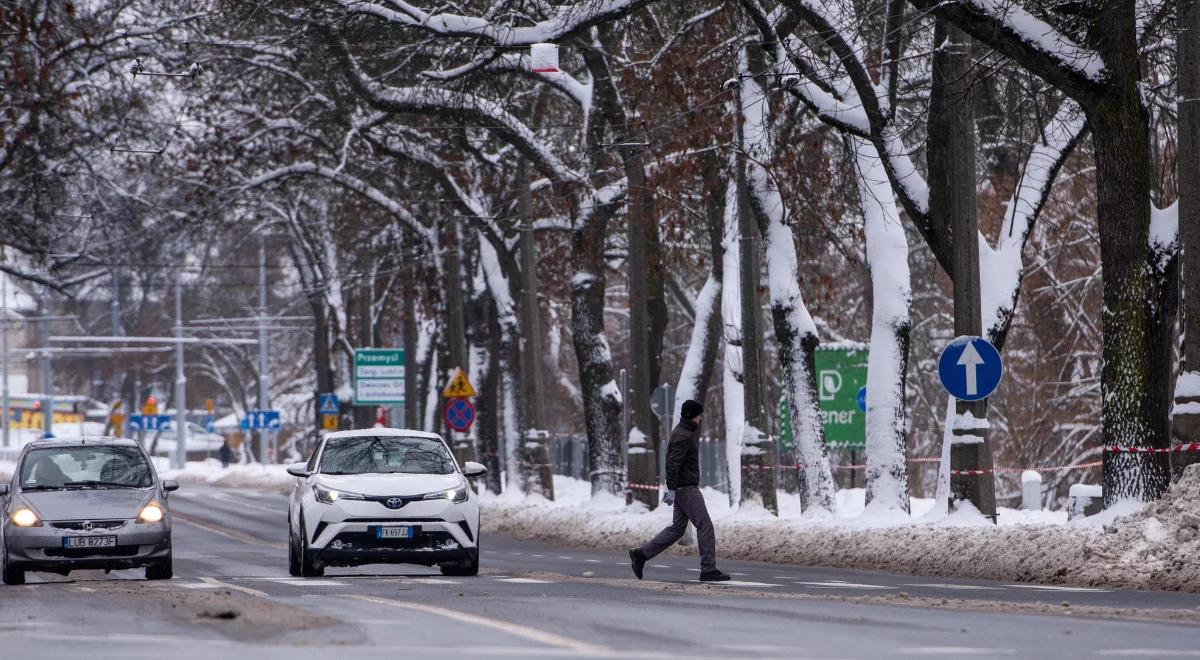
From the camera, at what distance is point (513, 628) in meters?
11.6

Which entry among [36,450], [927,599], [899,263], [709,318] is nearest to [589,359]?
[709,318]

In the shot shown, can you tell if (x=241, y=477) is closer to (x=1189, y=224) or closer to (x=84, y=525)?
(x=84, y=525)

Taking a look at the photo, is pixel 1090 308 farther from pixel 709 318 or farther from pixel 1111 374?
pixel 1111 374

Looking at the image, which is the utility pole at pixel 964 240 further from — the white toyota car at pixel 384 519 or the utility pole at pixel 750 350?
the white toyota car at pixel 384 519

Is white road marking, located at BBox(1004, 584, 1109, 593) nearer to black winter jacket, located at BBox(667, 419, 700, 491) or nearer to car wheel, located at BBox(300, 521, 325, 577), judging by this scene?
black winter jacket, located at BBox(667, 419, 700, 491)

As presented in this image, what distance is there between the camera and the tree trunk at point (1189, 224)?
19.9 m

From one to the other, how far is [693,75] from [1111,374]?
32.9 feet

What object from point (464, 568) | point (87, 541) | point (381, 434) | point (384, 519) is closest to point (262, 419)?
point (381, 434)

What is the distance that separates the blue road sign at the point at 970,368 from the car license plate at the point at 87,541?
9.00 m

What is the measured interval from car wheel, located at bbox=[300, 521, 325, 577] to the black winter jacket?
3.67m

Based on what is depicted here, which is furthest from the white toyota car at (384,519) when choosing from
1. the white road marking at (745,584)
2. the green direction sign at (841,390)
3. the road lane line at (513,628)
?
the green direction sign at (841,390)

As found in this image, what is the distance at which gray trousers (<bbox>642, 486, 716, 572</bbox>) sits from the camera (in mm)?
18656

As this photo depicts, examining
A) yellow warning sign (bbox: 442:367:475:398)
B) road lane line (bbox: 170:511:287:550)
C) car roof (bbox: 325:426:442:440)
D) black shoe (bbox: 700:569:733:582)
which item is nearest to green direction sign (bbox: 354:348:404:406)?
road lane line (bbox: 170:511:287:550)

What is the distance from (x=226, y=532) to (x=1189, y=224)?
68.3ft
